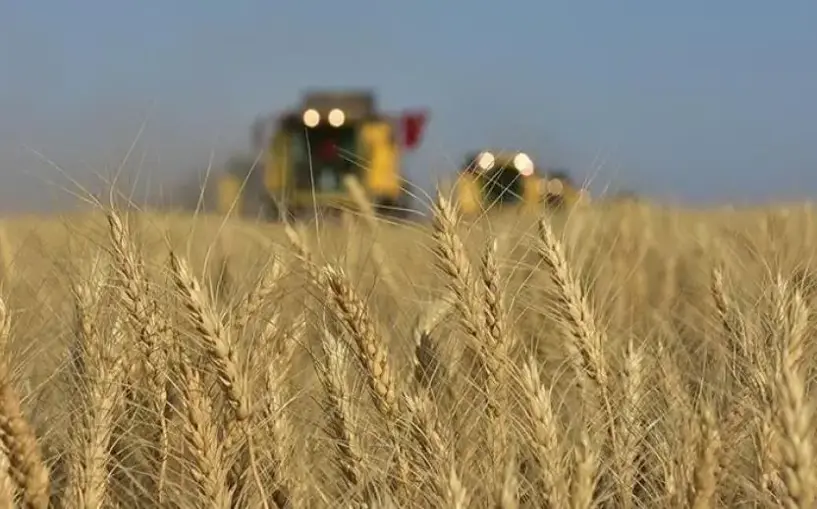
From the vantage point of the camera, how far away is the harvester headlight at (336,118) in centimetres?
1288

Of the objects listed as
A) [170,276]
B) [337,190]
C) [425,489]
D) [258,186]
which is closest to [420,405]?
[425,489]

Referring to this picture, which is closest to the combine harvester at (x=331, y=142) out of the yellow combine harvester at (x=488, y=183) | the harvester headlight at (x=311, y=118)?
the harvester headlight at (x=311, y=118)

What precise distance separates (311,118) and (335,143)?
21.2 inches

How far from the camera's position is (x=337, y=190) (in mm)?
12727

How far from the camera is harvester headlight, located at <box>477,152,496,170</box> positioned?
4.88 ft

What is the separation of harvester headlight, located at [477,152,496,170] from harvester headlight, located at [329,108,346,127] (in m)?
11.4

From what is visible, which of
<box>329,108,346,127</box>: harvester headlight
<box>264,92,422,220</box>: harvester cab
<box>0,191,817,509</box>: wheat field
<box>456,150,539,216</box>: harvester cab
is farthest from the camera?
<box>329,108,346,127</box>: harvester headlight

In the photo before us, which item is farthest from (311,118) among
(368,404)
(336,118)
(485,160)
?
(368,404)

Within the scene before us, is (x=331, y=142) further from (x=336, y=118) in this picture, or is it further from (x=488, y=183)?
(x=488, y=183)

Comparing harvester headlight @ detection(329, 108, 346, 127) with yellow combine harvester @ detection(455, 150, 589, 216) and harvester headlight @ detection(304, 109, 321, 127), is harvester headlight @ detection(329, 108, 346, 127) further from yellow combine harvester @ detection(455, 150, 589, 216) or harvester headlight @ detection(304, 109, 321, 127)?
yellow combine harvester @ detection(455, 150, 589, 216)

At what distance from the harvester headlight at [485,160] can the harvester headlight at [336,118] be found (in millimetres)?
11363

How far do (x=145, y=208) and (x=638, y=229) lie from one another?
104 inches

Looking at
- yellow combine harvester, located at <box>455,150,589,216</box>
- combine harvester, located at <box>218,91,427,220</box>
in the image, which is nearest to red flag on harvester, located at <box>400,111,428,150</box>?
combine harvester, located at <box>218,91,427,220</box>

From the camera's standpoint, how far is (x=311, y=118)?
42.1ft
